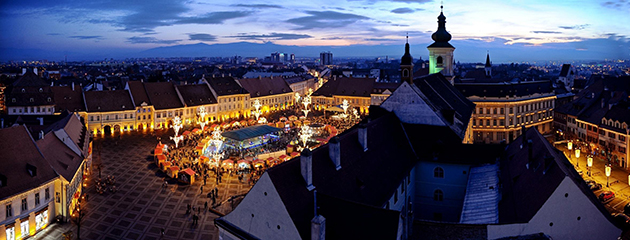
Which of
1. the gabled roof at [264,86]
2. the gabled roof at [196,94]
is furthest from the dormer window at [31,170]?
the gabled roof at [264,86]

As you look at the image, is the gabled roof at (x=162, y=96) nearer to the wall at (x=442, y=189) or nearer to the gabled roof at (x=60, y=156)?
the gabled roof at (x=60, y=156)

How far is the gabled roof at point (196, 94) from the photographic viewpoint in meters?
83.2

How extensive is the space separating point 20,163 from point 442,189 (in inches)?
1310

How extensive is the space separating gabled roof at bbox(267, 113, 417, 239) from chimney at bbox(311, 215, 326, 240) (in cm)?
104

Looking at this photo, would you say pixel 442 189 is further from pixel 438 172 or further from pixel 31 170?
pixel 31 170

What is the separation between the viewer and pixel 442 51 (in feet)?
212

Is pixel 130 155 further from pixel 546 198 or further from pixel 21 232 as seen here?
pixel 546 198

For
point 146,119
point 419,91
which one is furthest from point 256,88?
point 419,91

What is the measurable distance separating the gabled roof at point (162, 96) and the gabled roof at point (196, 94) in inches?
58.8

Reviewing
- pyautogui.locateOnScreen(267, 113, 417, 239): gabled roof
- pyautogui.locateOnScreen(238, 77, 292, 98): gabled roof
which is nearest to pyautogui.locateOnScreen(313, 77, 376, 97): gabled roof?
pyautogui.locateOnScreen(238, 77, 292, 98): gabled roof

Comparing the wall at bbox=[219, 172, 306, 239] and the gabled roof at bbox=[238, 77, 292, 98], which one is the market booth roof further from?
the gabled roof at bbox=[238, 77, 292, 98]

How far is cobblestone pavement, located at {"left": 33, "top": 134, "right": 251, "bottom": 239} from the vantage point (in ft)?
105

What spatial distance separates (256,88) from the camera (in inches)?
4055

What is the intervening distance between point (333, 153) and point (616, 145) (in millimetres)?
45029
